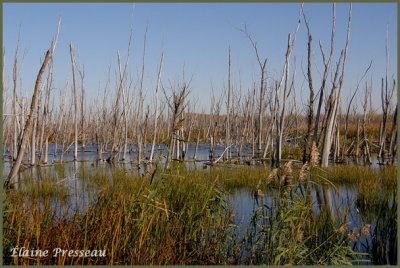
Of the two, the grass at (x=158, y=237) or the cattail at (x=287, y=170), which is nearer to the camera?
the grass at (x=158, y=237)

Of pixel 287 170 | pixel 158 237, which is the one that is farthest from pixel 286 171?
pixel 158 237

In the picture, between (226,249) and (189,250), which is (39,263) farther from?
(226,249)

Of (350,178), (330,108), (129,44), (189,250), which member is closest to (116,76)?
(129,44)

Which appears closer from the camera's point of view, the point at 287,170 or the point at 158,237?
the point at 287,170

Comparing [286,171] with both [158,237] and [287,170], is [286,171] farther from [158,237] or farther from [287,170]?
[158,237]

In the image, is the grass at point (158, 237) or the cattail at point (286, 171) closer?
the grass at point (158, 237)

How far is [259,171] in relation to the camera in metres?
8.51

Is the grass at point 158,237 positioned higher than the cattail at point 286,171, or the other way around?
the cattail at point 286,171

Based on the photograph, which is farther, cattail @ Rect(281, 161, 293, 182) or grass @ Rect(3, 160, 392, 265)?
cattail @ Rect(281, 161, 293, 182)

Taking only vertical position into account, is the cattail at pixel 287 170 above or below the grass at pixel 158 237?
above

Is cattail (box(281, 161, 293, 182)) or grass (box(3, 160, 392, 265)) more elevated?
cattail (box(281, 161, 293, 182))

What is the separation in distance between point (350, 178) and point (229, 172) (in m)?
2.81

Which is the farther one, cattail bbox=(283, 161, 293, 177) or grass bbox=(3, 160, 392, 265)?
cattail bbox=(283, 161, 293, 177)

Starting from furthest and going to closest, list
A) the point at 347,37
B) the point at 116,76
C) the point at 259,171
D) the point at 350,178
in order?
the point at 116,76, the point at 347,37, the point at 259,171, the point at 350,178
